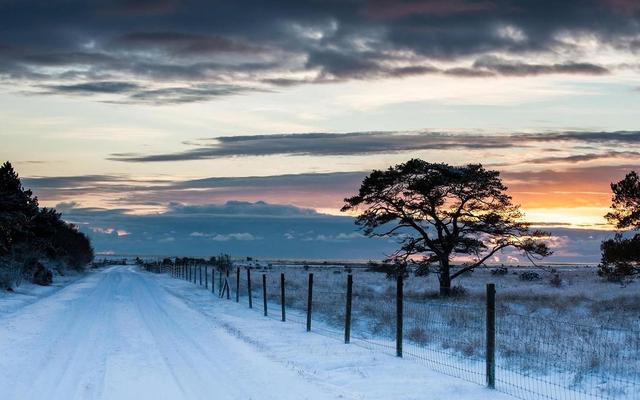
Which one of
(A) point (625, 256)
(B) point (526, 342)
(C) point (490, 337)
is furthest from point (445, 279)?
(C) point (490, 337)

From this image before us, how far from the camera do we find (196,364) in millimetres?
13961

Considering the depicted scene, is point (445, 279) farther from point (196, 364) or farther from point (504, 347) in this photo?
point (196, 364)

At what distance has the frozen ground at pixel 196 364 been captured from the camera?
447 inches

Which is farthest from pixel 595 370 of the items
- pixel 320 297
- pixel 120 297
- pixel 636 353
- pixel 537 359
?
pixel 120 297

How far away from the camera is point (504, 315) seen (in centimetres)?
2608

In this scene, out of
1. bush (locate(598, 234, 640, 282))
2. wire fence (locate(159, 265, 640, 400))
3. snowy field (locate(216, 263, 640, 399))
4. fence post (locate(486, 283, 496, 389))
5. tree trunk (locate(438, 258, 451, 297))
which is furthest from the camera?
tree trunk (locate(438, 258, 451, 297))

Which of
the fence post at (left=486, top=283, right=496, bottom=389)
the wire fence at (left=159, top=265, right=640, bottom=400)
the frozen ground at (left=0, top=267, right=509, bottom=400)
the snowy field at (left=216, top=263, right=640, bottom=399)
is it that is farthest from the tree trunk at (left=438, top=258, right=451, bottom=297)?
the fence post at (left=486, top=283, right=496, bottom=389)

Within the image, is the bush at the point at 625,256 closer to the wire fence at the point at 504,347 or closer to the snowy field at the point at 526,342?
the snowy field at the point at 526,342

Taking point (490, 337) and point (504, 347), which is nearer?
point (490, 337)

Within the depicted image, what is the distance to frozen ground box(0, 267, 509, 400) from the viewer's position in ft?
37.2

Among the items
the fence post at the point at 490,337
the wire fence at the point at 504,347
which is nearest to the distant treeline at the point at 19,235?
the wire fence at the point at 504,347

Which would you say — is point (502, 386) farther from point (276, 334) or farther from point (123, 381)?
point (276, 334)

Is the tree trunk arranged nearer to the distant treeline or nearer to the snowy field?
the snowy field

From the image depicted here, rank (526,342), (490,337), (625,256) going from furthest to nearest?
(625,256), (526,342), (490,337)
